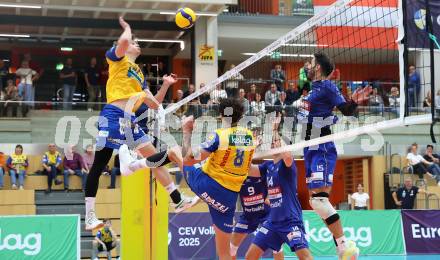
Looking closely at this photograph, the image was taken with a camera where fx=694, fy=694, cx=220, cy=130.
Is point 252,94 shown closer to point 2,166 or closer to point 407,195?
point 407,195

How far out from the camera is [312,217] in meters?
18.1

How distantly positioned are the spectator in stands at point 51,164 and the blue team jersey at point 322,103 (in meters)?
12.8

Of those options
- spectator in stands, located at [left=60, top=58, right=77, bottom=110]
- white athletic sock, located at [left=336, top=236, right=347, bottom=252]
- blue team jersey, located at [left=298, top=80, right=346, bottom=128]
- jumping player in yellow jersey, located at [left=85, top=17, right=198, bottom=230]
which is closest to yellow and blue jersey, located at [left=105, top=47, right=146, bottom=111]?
jumping player in yellow jersey, located at [left=85, top=17, right=198, bottom=230]

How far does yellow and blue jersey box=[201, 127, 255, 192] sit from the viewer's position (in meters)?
8.32

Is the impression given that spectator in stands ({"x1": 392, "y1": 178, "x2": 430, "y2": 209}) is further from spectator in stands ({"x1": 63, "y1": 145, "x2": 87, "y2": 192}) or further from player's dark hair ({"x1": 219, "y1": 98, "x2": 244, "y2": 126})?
player's dark hair ({"x1": 219, "y1": 98, "x2": 244, "y2": 126})

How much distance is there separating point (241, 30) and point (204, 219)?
11.3m

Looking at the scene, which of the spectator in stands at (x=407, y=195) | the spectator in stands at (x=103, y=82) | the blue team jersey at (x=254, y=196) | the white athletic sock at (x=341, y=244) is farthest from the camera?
the spectator in stands at (x=103, y=82)

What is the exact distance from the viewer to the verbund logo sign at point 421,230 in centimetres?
1872

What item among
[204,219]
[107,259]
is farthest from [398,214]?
[107,259]

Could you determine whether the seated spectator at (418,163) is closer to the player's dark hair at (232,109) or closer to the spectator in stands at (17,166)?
the spectator in stands at (17,166)

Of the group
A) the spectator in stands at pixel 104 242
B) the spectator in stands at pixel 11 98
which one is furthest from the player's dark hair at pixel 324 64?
the spectator in stands at pixel 11 98

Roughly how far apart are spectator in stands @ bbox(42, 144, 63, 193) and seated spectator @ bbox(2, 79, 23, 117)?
178 cm

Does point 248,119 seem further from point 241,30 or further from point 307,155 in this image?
point 241,30

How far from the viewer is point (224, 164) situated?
27.9ft
